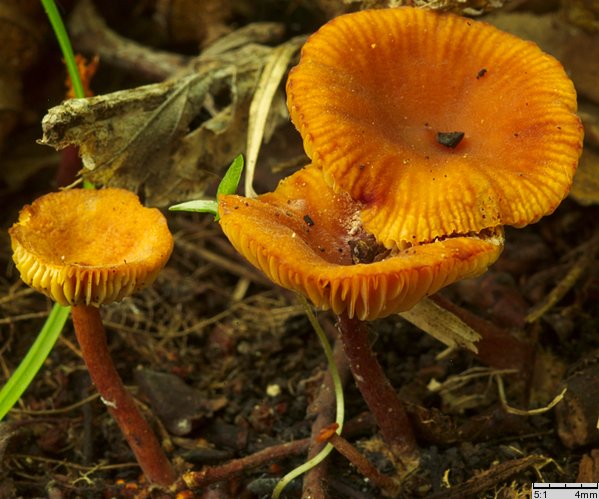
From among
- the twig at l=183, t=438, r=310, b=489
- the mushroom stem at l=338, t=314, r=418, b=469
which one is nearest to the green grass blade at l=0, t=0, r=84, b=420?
the twig at l=183, t=438, r=310, b=489

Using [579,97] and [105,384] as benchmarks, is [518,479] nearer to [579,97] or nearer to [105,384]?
[105,384]

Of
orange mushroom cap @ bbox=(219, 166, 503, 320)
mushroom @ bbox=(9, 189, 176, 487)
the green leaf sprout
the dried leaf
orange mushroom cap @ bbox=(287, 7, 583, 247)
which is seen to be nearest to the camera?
orange mushroom cap @ bbox=(219, 166, 503, 320)

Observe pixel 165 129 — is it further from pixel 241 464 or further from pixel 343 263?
pixel 241 464

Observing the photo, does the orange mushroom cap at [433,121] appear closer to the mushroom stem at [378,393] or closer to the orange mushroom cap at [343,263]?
the orange mushroom cap at [343,263]

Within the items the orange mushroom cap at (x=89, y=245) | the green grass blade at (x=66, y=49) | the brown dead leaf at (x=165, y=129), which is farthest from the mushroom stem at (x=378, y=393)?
the green grass blade at (x=66, y=49)

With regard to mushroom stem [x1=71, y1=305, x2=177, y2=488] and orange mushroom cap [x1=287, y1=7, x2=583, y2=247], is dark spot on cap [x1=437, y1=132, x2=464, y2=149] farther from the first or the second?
mushroom stem [x1=71, y1=305, x2=177, y2=488]

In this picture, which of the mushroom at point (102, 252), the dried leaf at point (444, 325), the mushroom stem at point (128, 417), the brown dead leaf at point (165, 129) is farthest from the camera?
the brown dead leaf at point (165, 129)

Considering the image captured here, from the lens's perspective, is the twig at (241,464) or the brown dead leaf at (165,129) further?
the brown dead leaf at (165,129)
